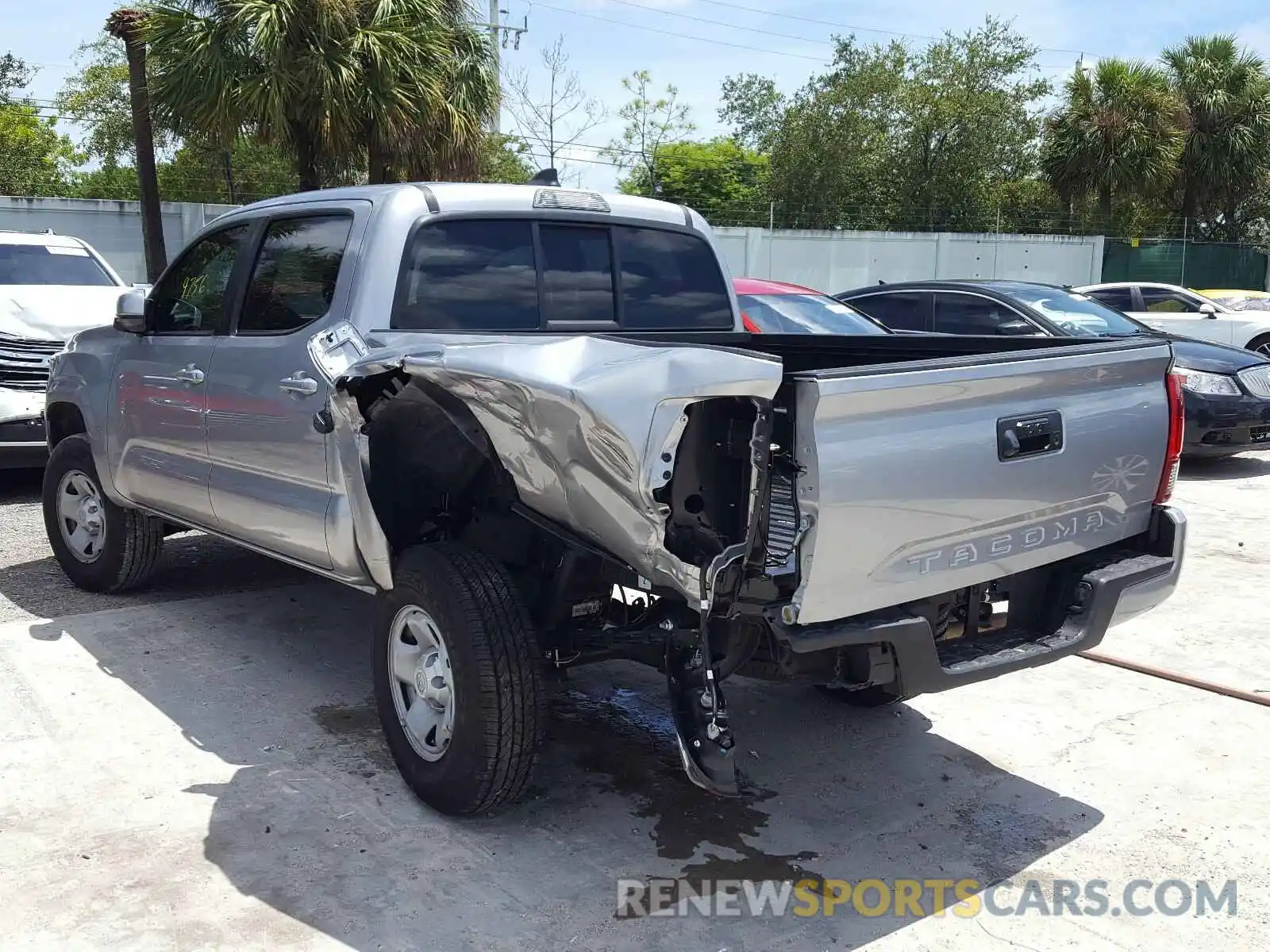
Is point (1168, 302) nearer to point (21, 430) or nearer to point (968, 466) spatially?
point (21, 430)

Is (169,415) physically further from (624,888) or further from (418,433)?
(624,888)

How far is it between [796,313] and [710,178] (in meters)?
35.0

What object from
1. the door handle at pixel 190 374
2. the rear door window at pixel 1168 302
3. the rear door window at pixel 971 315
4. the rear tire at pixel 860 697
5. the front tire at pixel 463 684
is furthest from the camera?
the rear door window at pixel 1168 302

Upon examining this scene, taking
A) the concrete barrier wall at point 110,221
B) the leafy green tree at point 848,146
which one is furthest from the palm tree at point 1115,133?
the concrete barrier wall at point 110,221

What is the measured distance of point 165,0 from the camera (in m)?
15.7

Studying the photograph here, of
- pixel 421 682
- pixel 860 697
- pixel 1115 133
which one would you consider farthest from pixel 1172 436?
pixel 1115 133

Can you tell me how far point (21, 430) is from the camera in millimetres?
8328

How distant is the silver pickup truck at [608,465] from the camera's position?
10.1 ft

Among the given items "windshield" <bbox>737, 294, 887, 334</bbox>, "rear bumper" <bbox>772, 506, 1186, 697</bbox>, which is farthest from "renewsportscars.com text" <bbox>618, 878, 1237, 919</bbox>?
"windshield" <bbox>737, 294, 887, 334</bbox>

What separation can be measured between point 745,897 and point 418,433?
70.5 inches

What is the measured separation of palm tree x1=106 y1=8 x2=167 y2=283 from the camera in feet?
52.0

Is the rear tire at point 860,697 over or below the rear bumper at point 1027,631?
below

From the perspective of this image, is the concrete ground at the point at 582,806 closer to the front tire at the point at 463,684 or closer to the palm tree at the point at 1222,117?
the front tire at the point at 463,684

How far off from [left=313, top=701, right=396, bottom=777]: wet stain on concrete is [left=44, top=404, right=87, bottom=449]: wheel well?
8.17ft
